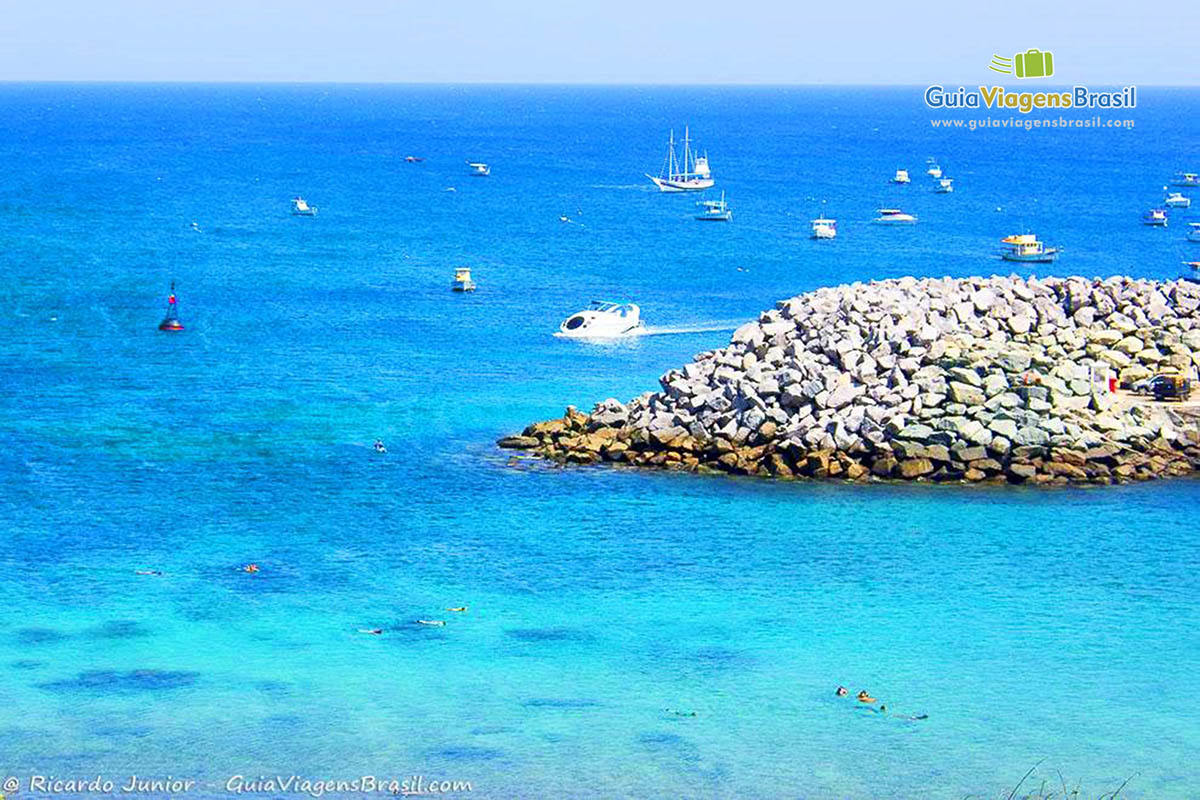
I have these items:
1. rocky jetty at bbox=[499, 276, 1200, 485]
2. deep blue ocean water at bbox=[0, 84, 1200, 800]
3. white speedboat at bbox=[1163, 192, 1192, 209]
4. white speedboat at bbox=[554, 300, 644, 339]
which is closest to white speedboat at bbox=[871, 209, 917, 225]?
white speedboat at bbox=[1163, 192, 1192, 209]

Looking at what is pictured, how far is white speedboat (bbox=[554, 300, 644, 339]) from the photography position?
70.6 m

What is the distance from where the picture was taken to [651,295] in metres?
85.3

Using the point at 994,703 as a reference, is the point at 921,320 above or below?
above

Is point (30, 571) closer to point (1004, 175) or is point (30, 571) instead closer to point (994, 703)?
point (994, 703)

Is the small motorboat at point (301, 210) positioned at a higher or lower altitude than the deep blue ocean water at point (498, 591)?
higher

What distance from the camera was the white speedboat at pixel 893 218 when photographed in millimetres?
126625

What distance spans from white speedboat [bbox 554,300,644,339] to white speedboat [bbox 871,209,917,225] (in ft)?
191

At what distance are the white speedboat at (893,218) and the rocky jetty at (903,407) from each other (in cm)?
7506

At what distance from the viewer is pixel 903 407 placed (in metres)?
46.4

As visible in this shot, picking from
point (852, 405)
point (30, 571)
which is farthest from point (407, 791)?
point (852, 405)

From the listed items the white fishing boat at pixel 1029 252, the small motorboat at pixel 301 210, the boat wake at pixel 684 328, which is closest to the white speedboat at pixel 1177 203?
the white fishing boat at pixel 1029 252

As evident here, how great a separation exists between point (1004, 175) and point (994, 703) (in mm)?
158012

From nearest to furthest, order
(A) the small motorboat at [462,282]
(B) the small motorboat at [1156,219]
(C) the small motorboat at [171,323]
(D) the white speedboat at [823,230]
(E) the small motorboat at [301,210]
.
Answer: (C) the small motorboat at [171,323]
(A) the small motorboat at [462,282]
(D) the white speedboat at [823,230]
(E) the small motorboat at [301,210]
(B) the small motorboat at [1156,219]

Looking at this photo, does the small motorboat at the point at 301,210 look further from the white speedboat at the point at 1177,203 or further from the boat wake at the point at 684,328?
the white speedboat at the point at 1177,203
